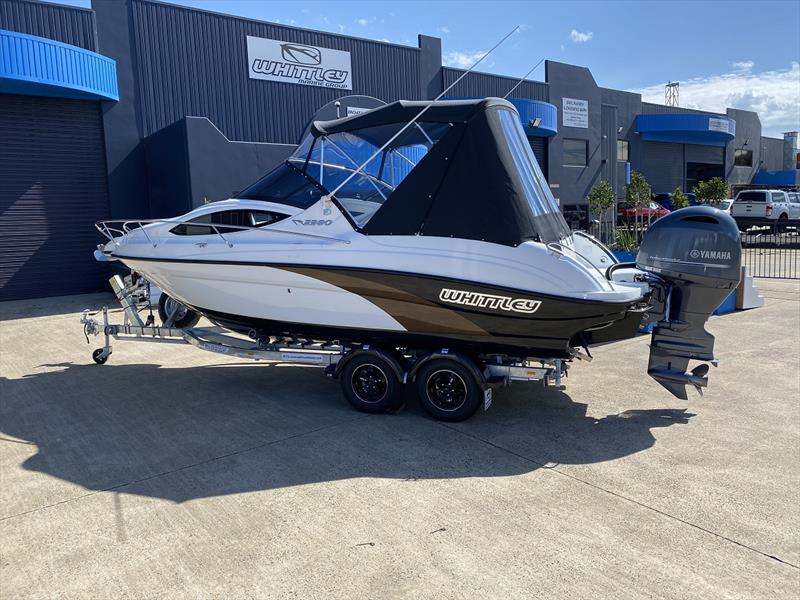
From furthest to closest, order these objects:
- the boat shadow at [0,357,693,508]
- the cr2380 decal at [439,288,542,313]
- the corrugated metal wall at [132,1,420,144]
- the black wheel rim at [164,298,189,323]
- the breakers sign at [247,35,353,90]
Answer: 1. the breakers sign at [247,35,353,90]
2. the corrugated metal wall at [132,1,420,144]
3. the black wheel rim at [164,298,189,323]
4. the cr2380 decal at [439,288,542,313]
5. the boat shadow at [0,357,693,508]

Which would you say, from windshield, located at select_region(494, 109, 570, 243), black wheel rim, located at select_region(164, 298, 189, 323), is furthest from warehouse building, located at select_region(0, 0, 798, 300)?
windshield, located at select_region(494, 109, 570, 243)

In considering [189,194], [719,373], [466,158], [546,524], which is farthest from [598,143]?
[546,524]

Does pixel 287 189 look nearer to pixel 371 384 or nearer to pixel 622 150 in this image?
pixel 371 384

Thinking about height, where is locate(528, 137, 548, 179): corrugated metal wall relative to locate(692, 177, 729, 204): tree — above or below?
above

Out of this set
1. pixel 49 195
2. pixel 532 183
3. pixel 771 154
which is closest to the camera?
pixel 532 183

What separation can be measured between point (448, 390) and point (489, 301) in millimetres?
956

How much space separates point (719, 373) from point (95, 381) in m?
7.34

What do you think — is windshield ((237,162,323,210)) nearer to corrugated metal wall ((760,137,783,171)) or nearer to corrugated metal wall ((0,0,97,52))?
corrugated metal wall ((0,0,97,52))

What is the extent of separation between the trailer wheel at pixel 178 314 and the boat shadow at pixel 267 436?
88 cm

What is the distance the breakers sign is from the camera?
16.8 metres

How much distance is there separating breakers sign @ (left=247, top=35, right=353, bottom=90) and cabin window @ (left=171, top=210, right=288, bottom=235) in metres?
11.5

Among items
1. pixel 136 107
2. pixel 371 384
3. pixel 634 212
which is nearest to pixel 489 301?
pixel 371 384

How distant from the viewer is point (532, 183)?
5.78 meters

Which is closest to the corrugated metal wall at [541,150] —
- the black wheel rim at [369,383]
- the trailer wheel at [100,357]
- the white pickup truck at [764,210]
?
the white pickup truck at [764,210]
